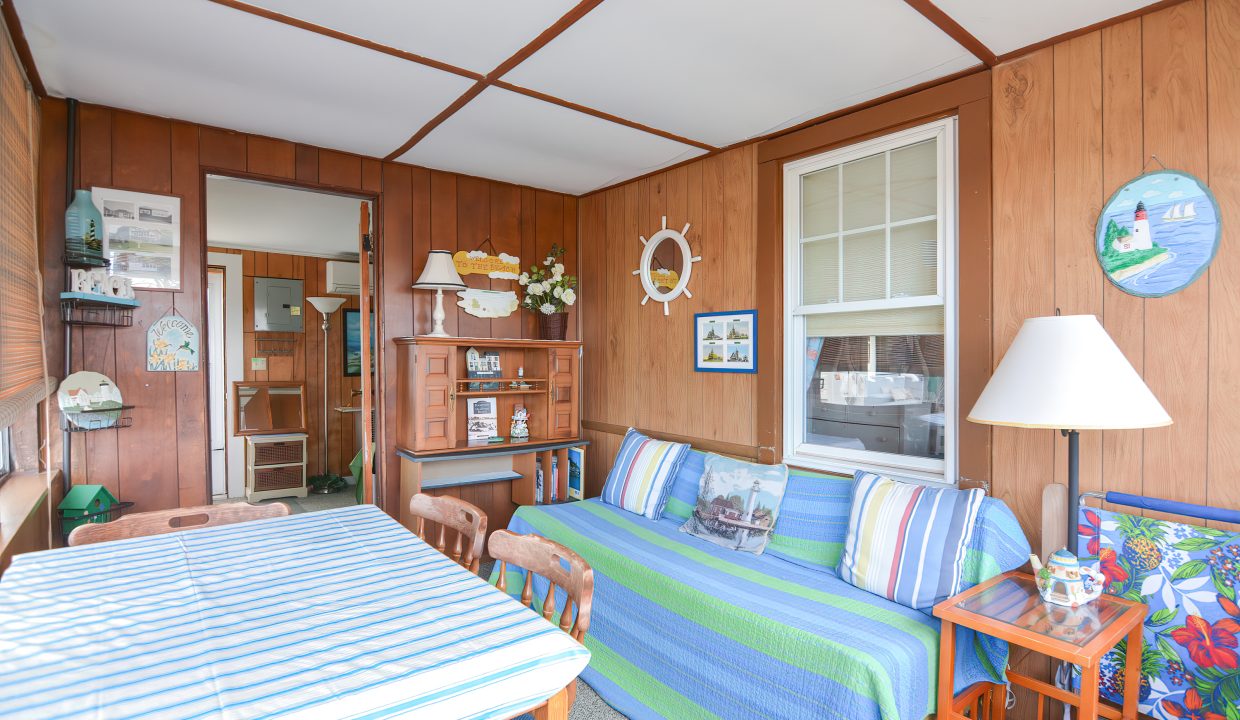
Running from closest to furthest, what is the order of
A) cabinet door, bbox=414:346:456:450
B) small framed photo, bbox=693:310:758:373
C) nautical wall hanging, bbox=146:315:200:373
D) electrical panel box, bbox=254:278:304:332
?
nautical wall hanging, bbox=146:315:200:373 < small framed photo, bbox=693:310:758:373 < cabinet door, bbox=414:346:456:450 < electrical panel box, bbox=254:278:304:332

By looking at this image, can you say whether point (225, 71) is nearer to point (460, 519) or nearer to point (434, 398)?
point (434, 398)

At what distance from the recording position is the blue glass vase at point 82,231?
276cm

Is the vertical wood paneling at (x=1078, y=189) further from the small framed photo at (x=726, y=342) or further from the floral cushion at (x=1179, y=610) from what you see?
the small framed photo at (x=726, y=342)

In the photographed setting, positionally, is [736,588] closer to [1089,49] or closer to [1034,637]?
[1034,637]

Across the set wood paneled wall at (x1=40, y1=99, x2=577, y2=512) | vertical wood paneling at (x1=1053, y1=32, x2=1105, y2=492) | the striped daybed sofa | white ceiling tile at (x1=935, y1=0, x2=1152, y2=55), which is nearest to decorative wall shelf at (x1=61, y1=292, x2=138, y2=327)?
wood paneled wall at (x1=40, y1=99, x2=577, y2=512)

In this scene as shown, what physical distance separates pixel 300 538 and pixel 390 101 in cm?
193

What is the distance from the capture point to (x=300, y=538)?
1.91m

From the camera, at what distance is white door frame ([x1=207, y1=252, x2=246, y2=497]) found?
5.72m

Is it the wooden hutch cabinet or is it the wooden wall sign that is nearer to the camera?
the wooden hutch cabinet

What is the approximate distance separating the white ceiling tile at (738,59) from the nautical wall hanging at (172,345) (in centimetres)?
209

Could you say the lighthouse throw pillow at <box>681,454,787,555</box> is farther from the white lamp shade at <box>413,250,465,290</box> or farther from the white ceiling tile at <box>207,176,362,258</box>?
the white ceiling tile at <box>207,176,362,258</box>

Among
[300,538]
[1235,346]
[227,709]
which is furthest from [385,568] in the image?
[1235,346]

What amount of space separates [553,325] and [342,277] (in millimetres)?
3021

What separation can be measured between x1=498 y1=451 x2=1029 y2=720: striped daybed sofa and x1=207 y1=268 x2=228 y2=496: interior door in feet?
13.4
